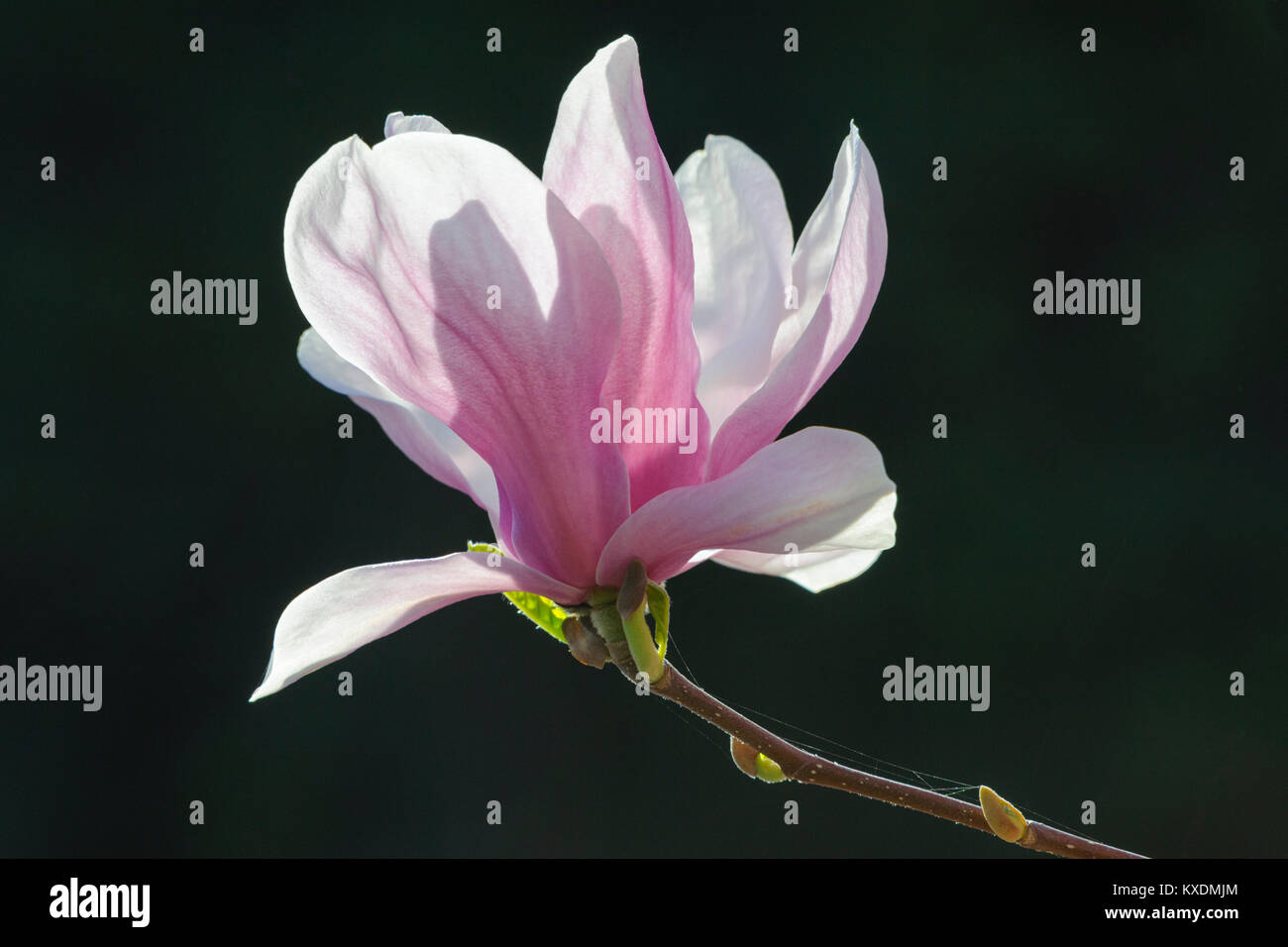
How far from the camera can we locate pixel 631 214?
1.01 feet

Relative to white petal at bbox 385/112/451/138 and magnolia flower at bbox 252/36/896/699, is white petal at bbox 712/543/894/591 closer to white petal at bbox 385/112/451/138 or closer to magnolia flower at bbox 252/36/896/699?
magnolia flower at bbox 252/36/896/699

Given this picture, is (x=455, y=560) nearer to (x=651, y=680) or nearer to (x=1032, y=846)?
(x=651, y=680)

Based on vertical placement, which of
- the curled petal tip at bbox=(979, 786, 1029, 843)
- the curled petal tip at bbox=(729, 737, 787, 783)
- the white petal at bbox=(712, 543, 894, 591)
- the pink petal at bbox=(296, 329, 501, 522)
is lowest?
the curled petal tip at bbox=(979, 786, 1029, 843)

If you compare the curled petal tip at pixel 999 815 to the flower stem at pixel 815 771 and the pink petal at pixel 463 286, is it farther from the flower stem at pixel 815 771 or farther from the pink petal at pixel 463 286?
the pink petal at pixel 463 286

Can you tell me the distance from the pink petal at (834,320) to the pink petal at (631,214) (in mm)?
22

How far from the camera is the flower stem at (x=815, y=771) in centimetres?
33

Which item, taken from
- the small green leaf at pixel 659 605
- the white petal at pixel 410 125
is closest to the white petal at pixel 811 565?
the small green leaf at pixel 659 605

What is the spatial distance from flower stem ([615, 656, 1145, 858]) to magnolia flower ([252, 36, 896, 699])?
3 cm

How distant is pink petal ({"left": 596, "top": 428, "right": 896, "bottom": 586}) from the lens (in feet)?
0.96

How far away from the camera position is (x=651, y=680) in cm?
34

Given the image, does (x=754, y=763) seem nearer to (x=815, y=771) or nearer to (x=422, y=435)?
(x=815, y=771)

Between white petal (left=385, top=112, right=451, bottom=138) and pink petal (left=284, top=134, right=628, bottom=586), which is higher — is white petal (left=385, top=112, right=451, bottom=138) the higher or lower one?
the higher one

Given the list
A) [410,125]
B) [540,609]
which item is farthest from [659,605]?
[410,125]

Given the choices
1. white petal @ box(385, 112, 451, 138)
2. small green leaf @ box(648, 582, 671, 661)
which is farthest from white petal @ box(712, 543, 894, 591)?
white petal @ box(385, 112, 451, 138)
